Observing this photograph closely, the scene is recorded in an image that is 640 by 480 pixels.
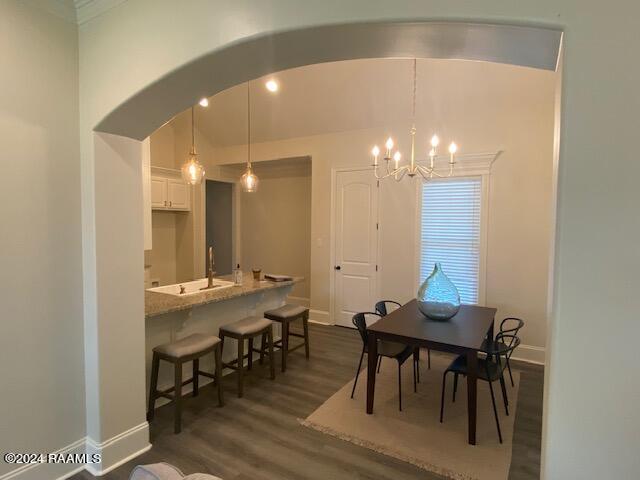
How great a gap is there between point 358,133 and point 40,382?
442 cm

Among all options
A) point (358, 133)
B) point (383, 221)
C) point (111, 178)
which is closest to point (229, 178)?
point (358, 133)

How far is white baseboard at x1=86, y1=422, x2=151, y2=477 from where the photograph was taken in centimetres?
224

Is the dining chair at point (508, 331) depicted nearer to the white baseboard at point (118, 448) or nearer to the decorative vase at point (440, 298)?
the decorative vase at point (440, 298)

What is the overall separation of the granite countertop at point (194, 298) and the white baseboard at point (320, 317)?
5.47 ft

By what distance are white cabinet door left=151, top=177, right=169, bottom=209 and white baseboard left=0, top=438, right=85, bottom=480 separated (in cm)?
389

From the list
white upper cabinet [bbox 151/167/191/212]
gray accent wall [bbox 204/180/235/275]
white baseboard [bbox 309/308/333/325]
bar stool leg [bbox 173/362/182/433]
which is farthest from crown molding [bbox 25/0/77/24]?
gray accent wall [bbox 204/180/235/275]

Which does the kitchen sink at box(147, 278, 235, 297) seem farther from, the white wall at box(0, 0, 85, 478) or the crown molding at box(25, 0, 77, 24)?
the crown molding at box(25, 0, 77, 24)

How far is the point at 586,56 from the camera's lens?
107 centimetres

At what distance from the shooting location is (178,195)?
596 cm

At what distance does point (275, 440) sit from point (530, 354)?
3158mm

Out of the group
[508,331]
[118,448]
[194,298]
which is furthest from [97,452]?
[508,331]

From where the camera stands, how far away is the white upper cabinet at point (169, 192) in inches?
218

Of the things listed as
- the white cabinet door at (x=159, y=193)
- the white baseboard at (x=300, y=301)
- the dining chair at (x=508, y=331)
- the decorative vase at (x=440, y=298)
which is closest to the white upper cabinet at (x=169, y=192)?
the white cabinet door at (x=159, y=193)

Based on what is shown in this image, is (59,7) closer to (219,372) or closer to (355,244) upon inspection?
(219,372)
